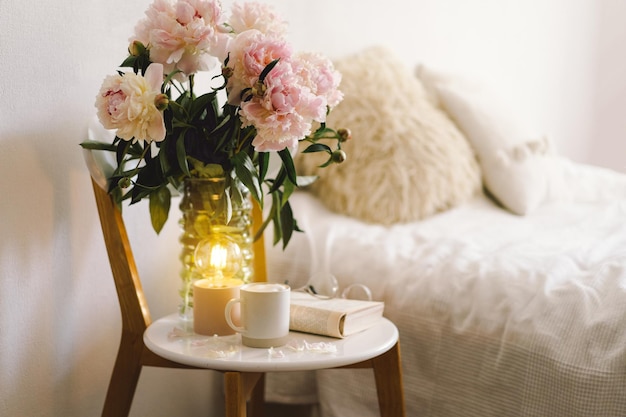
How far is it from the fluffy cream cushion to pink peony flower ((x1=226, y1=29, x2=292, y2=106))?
2.38 ft

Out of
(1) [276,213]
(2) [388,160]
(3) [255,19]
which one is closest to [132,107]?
(3) [255,19]

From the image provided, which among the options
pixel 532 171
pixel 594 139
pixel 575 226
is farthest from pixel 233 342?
pixel 594 139

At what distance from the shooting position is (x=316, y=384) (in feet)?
4.84

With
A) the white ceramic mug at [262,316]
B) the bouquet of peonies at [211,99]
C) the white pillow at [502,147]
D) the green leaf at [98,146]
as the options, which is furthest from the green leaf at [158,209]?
the white pillow at [502,147]

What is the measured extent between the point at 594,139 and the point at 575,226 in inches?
81.9

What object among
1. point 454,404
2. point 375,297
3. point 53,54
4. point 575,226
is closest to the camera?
point 53,54

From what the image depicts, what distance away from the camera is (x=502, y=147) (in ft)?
6.43

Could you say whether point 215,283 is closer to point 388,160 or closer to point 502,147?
point 388,160

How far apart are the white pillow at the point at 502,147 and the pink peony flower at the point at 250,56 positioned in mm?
1129

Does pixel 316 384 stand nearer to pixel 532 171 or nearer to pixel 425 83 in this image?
pixel 532 171

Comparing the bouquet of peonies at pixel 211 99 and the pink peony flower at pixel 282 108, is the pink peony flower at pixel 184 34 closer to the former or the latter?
the bouquet of peonies at pixel 211 99

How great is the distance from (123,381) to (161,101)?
19.8 inches

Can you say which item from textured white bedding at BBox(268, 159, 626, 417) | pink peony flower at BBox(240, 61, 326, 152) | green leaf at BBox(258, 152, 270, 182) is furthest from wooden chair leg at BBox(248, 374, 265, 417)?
pink peony flower at BBox(240, 61, 326, 152)

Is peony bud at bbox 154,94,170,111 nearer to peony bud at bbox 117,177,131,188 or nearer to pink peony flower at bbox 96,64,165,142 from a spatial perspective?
pink peony flower at bbox 96,64,165,142
